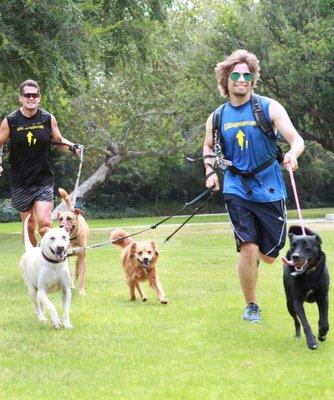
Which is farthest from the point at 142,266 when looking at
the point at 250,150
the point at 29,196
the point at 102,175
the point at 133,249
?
the point at 102,175

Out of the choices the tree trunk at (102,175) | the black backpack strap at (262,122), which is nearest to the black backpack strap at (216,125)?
the black backpack strap at (262,122)

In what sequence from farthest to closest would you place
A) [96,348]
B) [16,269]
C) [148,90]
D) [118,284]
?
[148,90] < [16,269] < [118,284] < [96,348]

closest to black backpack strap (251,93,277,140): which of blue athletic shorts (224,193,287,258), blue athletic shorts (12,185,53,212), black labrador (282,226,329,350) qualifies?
blue athletic shorts (224,193,287,258)

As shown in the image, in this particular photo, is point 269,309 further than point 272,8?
No

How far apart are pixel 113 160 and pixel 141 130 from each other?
2120mm

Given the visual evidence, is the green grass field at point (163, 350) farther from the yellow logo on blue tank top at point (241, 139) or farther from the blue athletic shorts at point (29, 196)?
the yellow logo on blue tank top at point (241, 139)

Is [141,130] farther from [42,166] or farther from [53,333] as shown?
[53,333]

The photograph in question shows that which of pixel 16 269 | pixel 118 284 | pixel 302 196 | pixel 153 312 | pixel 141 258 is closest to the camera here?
pixel 153 312

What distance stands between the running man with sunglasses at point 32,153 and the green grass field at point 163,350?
1.08 m

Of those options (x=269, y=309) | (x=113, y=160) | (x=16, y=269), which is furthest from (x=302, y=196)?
(x=269, y=309)

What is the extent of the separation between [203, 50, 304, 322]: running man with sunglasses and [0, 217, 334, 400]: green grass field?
29.9 inches

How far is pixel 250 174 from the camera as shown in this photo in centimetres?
615

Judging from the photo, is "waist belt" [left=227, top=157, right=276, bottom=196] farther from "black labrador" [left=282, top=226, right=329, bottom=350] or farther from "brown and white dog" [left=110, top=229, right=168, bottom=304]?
"brown and white dog" [left=110, top=229, right=168, bottom=304]

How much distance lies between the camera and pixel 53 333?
6055 mm
